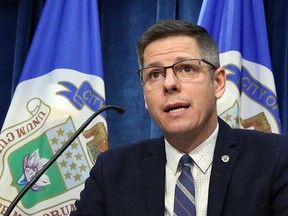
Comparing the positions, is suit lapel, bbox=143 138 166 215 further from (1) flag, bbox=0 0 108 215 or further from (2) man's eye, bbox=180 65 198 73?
(1) flag, bbox=0 0 108 215

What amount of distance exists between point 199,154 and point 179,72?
31 cm

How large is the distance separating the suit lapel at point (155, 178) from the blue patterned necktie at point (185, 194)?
0.05 m

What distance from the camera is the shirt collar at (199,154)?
1.70 m

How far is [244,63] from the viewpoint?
2.79 m

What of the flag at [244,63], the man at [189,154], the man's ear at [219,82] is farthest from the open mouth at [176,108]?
the flag at [244,63]

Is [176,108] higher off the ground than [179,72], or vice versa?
[179,72]

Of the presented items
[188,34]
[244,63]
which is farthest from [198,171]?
[244,63]

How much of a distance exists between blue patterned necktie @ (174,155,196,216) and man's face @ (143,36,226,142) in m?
0.15

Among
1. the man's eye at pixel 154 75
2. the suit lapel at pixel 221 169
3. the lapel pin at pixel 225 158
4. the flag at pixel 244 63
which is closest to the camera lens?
the suit lapel at pixel 221 169

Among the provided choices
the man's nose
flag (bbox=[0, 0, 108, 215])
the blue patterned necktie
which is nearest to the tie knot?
the blue patterned necktie

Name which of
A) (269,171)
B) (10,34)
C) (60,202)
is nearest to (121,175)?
(269,171)

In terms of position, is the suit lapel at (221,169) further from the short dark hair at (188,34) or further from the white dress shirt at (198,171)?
the short dark hair at (188,34)

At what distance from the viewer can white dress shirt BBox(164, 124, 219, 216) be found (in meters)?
1.63

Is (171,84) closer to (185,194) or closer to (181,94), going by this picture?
(181,94)
